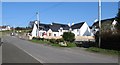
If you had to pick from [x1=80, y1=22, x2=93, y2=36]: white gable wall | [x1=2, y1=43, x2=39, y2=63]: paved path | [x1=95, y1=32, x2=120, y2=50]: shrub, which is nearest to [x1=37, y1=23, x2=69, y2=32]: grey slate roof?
[x1=80, y1=22, x2=93, y2=36]: white gable wall

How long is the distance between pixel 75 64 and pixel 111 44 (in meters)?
16.4

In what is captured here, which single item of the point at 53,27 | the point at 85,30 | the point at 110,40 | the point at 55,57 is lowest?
the point at 55,57

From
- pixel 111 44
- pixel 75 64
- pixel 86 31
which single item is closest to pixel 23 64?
pixel 75 64

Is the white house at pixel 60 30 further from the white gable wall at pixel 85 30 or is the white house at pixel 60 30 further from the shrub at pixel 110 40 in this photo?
the shrub at pixel 110 40

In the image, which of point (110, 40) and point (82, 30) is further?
point (82, 30)

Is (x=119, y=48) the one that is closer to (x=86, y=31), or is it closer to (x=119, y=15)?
(x=119, y=15)

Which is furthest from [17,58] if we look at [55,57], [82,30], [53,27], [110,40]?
[53,27]

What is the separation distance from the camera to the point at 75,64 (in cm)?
1495

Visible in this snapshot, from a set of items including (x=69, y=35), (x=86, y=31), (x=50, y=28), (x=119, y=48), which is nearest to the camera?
(x=119, y=48)

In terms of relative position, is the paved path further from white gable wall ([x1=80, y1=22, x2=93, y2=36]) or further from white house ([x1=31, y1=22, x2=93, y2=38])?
white gable wall ([x1=80, y1=22, x2=93, y2=36])

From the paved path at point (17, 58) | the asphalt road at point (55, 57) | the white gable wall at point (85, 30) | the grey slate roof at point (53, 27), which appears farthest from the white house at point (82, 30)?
the paved path at point (17, 58)

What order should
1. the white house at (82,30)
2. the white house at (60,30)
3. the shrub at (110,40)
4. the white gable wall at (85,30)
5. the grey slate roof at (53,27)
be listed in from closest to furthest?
the shrub at (110,40)
the white gable wall at (85,30)
the white house at (82,30)
the white house at (60,30)
the grey slate roof at (53,27)

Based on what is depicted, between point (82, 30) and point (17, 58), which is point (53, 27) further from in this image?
point (17, 58)

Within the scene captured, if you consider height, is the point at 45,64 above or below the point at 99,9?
below
